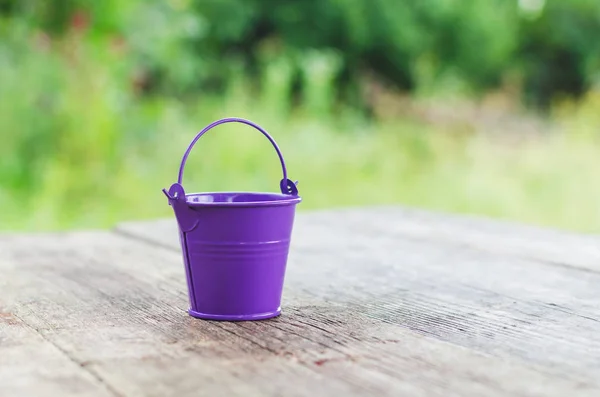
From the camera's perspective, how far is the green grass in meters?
4.67

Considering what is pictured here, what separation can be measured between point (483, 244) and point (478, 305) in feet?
2.43

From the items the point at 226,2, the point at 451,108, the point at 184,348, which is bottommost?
the point at 184,348

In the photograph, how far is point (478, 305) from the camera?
1729 mm

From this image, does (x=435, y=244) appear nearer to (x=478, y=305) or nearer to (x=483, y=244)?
(x=483, y=244)

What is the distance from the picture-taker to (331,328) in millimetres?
1517

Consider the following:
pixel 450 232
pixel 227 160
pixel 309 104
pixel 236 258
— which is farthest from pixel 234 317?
pixel 309 104

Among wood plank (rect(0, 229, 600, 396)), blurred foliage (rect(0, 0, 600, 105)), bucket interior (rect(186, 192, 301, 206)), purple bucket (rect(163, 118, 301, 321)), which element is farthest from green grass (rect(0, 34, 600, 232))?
purple bucket (rect(163, 118, 301, 321))

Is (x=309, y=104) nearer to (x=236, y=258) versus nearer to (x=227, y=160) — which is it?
(x=227, y=160)

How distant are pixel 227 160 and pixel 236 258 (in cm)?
381

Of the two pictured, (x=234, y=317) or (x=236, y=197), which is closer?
(x=234, y=317)

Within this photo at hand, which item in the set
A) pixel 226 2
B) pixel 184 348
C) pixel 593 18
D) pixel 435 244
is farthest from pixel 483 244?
pixel 593 18

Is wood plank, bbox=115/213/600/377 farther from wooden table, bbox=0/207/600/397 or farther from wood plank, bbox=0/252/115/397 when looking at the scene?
wood plank, bbox=0/252/115/397

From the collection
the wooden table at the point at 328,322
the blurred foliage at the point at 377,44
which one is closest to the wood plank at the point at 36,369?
the wooden table at the point at 328,322

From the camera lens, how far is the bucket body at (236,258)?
159 centimetres
